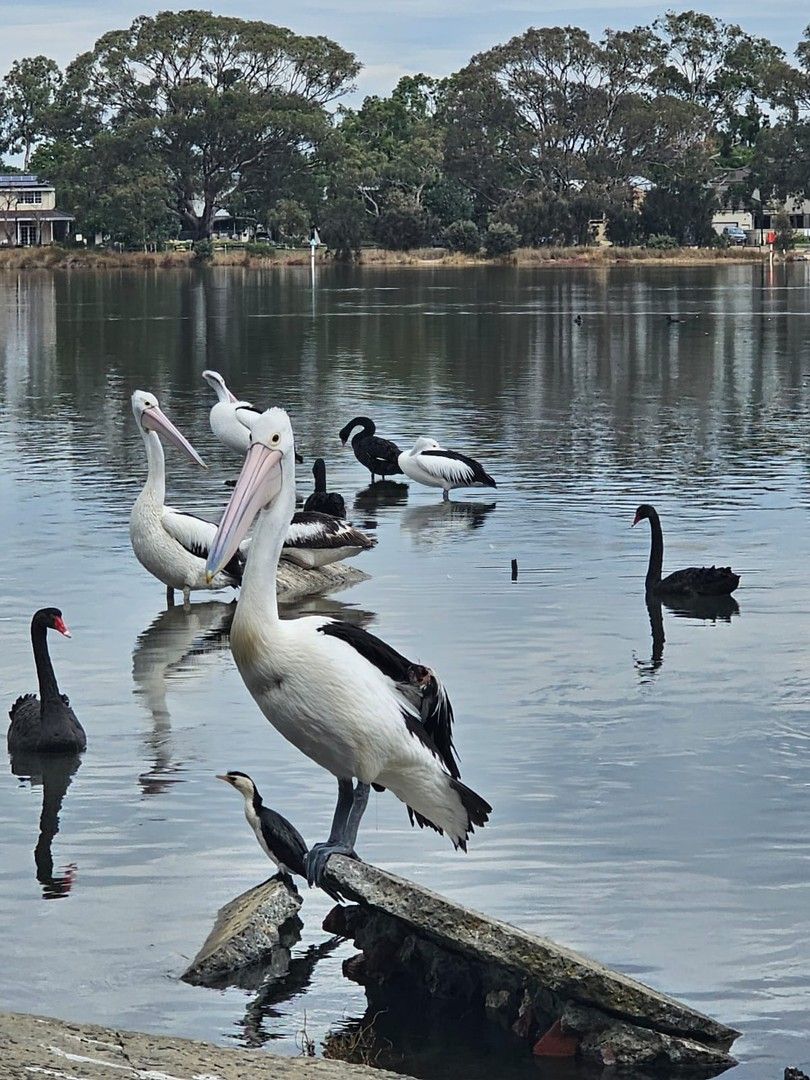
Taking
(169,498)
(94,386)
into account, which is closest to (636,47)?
(94,386)

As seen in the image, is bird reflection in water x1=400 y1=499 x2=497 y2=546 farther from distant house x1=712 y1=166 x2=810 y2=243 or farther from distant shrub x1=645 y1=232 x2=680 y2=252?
distant house x1=712 y1=166 x2=810 y2=243

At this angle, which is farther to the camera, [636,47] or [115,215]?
[636,47]

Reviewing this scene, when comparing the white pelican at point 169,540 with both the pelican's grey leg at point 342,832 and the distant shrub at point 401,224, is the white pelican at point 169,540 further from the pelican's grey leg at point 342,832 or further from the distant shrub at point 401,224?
the distant shrub at point 401,224

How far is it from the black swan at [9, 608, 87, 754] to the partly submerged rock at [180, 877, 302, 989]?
2.66m

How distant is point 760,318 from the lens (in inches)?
2003

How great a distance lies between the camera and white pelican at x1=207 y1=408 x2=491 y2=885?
6.90 meters

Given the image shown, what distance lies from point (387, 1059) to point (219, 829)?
2334 mm

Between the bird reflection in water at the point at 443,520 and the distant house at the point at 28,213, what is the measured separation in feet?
365

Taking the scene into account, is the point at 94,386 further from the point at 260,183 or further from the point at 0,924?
the point at 260,183

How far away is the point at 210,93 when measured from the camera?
111562mm

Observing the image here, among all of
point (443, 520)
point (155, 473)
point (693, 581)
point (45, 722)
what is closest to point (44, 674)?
point (45, 722)

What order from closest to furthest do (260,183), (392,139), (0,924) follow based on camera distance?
(0,924), (260,183), (392,139)

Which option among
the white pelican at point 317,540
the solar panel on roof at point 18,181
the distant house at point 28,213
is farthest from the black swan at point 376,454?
the solar panel on roof at point 18,181

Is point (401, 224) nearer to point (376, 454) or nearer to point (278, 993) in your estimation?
point (376, 454)
